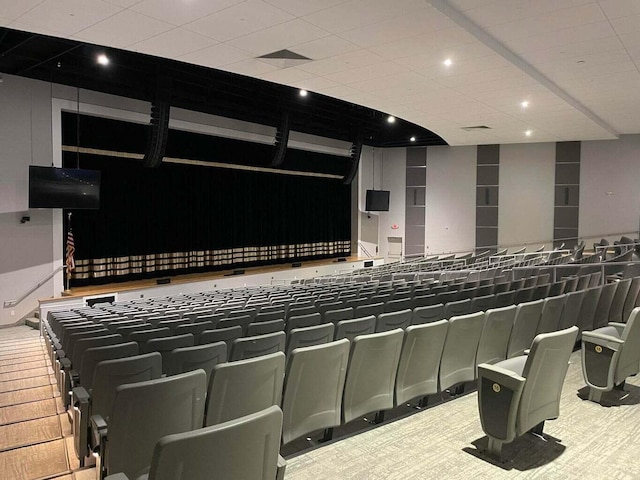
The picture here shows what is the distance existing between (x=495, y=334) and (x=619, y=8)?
15.5 feet

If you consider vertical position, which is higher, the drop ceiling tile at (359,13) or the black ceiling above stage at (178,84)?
the black ceiling above stage at (178,84)

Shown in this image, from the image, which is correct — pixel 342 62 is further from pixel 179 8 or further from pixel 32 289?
pixel 32 289

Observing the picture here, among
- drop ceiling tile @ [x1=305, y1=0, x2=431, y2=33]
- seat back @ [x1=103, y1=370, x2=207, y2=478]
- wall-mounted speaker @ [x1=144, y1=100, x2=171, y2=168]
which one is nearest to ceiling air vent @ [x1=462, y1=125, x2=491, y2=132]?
wall-mounted speaker @ [x1=144, y1=100, x2=171, y2=168]

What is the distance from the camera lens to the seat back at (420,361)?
3.72m

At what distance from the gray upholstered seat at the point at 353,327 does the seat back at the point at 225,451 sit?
2.37 metres

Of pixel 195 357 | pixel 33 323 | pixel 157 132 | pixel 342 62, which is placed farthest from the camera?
pixel 157 132

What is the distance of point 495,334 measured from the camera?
4484 millimetres

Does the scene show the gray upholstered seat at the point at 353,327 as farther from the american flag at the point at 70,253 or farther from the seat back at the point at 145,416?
the american flag at the point at 70,253

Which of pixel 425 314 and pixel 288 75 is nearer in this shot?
pixel 425 314

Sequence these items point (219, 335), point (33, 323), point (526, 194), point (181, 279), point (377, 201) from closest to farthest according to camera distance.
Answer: point (219, 335) → point (33, 323) → point (181, 279) → point (526, 194) → point (377, 201)

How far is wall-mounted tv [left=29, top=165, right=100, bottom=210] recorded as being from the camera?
11055mm

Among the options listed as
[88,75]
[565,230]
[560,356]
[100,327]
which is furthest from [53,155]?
[565,230]

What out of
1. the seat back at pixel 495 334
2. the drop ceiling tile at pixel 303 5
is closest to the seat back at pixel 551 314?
the seat back at pixel 495 334

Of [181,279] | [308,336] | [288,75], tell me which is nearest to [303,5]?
[288,75]
